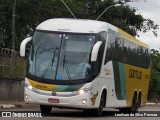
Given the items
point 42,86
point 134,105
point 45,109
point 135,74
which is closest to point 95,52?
point 42,86

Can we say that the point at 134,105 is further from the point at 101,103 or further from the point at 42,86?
the point at 42,86

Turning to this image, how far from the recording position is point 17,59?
34.8m

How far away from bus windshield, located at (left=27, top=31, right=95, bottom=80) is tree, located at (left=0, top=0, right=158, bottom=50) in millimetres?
28759

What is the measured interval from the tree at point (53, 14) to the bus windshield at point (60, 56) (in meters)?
28.8

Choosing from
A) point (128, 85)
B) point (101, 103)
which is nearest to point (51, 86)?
point (101, 103)

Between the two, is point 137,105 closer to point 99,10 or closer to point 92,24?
point 92,24

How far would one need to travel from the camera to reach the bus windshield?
19.8 metres

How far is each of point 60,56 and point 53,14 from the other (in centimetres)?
3891

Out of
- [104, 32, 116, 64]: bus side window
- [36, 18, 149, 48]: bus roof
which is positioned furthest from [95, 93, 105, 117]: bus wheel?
[36, 18, 149, 48]: bus roof

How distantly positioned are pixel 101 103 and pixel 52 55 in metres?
2.91

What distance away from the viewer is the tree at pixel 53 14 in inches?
2078

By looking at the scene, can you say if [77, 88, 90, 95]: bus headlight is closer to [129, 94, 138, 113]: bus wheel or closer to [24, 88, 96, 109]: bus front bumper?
[24, 88, 96, 109]: bus front bumper

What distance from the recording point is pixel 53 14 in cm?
5853

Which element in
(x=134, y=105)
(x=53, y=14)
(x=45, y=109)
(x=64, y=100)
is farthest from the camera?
(x=53, y=14)
